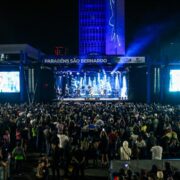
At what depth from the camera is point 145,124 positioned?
18.6m

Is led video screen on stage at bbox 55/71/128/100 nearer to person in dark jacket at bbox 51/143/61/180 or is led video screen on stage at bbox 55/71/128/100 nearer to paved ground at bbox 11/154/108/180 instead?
paved ground at bbox 11/154/108/180

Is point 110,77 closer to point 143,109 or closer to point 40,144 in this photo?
point 143,109

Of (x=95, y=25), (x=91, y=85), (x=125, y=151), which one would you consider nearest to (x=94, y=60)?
(x=91, y=85)

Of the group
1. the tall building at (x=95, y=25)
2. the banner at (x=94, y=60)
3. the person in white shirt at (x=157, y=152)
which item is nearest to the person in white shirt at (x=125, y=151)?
the person in white shirt at (x=157, y=152)

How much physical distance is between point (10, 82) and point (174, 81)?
13350mm

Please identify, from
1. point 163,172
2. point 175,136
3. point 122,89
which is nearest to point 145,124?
point 175,136

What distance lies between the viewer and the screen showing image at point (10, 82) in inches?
1459

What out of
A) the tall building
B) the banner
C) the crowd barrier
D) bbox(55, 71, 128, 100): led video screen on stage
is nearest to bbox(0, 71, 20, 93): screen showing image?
the banner

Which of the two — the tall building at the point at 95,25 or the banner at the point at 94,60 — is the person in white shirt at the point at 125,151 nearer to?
the banner at the point at 94,60

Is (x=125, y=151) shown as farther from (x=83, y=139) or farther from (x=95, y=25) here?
(x=95, y=25)

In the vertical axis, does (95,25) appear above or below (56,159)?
above

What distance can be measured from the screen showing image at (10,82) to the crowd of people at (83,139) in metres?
16.4

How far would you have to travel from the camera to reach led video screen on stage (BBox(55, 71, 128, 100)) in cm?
4834

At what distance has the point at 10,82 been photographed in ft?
122
